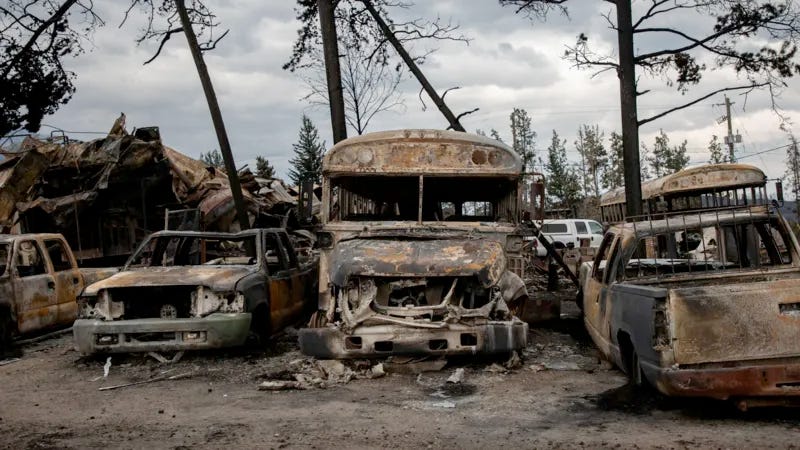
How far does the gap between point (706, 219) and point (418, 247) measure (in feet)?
9.06

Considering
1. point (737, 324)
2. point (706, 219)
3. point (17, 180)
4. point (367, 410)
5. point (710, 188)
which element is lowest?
point (367, 410)

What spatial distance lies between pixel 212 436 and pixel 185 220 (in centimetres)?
975

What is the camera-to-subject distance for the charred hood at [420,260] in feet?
22.2

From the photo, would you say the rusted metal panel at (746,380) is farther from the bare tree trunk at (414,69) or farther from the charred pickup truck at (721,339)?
the bare tree trunk at (414,69)

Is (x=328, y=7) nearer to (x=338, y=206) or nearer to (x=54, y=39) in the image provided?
(x=54, y=39)

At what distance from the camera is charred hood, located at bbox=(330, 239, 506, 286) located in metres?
6.78

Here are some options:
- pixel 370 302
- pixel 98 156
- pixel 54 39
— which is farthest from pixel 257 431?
pixel 54 39

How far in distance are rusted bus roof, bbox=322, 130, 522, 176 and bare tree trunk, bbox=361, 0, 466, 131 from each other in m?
8.05

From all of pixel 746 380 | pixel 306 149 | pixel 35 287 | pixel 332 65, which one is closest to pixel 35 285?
pixel 35 287

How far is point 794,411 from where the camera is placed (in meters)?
5.06

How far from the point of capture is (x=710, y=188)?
15859 mm

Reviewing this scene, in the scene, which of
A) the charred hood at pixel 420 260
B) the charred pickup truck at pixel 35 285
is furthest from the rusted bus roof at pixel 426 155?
the charred pickup truck at pixel 35 285

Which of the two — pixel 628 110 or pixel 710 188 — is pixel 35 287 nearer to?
pixel 628 110

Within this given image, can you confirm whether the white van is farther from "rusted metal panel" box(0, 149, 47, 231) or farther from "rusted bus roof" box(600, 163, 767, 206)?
"rusted metal panel" box(0, 149, 47, 231)
